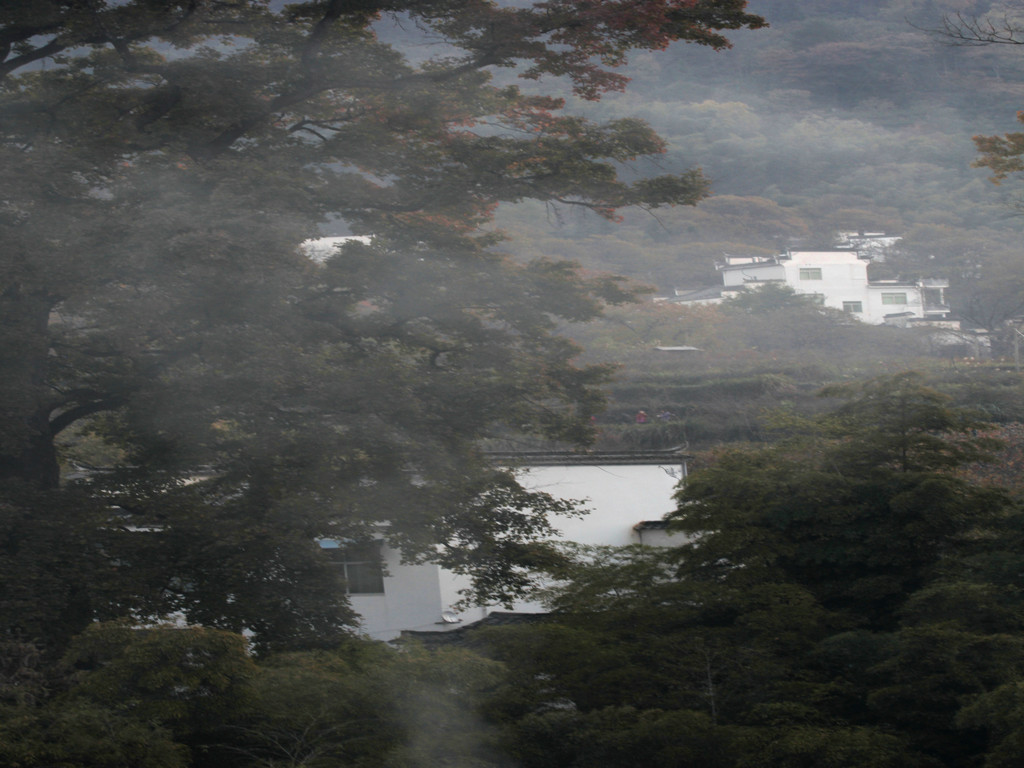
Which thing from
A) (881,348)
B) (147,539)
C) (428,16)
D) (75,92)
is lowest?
(881,348)

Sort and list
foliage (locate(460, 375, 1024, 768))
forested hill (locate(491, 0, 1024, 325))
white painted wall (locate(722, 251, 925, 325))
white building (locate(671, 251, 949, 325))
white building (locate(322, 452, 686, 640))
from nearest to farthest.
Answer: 1. foliage (locate(460, 375, 1024, 768))
2. white building (locate(322, 452, 686, 640))
3. white building (locate(671, 251, 949, 325))
4. white painted wall (locate(722, 251, 925, 325))
5. forested hill (locate(491, 0, 1024, 325))

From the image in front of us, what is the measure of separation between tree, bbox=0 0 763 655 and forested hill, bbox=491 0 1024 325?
113 ft

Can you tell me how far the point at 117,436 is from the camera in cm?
1141

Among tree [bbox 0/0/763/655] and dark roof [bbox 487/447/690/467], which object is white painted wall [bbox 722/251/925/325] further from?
tree [bbox 0/0/763/655]

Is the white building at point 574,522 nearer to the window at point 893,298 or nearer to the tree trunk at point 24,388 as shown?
the tree trunk at point 24,388

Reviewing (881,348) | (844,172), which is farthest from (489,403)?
(844,172)

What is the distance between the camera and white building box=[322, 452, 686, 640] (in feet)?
52.8

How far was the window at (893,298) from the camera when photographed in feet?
173

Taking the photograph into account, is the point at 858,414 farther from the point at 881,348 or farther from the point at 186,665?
the point at 881,348

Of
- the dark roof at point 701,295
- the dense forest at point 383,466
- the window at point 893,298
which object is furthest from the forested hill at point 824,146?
the dense forest at point 383,466

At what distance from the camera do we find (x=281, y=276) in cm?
970

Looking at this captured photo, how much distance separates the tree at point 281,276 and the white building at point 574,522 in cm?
497

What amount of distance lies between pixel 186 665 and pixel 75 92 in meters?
7.49

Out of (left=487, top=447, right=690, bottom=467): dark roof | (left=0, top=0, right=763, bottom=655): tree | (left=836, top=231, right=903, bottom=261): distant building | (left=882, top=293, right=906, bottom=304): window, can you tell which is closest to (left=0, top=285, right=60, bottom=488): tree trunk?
(left=0, top=0, right=763, bottom=655): tree
